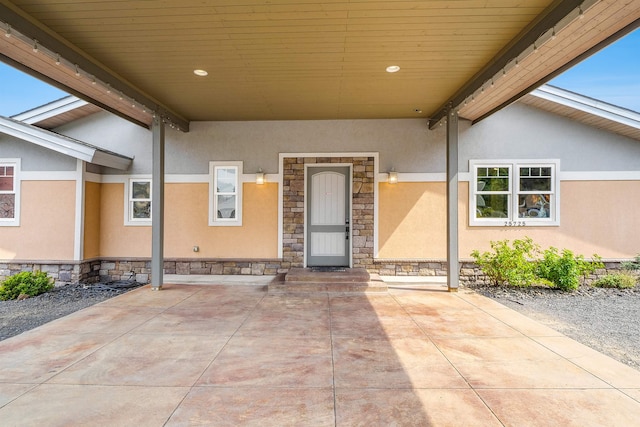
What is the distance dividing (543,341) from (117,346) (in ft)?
15.8

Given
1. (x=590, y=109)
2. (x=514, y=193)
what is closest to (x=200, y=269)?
(x=514, y=193)

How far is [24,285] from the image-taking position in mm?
6402

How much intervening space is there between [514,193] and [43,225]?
1014 cm

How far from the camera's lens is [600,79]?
2775cm

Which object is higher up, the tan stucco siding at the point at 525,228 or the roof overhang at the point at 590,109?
the roof overhang at the point at 590,109

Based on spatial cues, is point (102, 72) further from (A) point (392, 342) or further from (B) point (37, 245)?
(A) point (392, 342)

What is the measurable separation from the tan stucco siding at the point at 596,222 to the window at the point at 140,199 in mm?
7147

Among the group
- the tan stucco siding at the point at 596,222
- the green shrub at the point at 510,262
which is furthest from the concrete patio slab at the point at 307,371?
the tan stucco siding at the point at 596,222

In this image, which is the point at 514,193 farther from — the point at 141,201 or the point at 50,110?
the point at 50,110

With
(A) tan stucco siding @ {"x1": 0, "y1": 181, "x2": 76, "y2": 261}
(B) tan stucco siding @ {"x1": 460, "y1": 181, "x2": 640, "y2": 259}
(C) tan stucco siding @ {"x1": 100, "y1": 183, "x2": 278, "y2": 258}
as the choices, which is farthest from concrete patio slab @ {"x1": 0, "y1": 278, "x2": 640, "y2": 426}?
(B) tan stucco siding @ {"x1": 460, "y1": 181, "x2": 640, "y2": 259}

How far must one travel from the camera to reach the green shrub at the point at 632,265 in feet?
23.7

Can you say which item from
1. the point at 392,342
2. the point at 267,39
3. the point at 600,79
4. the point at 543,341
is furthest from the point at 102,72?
the point at 600,79

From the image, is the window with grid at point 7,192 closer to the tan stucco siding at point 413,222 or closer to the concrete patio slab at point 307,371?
the concrete patio slab at point 307,371

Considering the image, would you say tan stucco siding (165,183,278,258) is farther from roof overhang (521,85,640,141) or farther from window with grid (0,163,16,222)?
roof overhang (521,85,640,141)
